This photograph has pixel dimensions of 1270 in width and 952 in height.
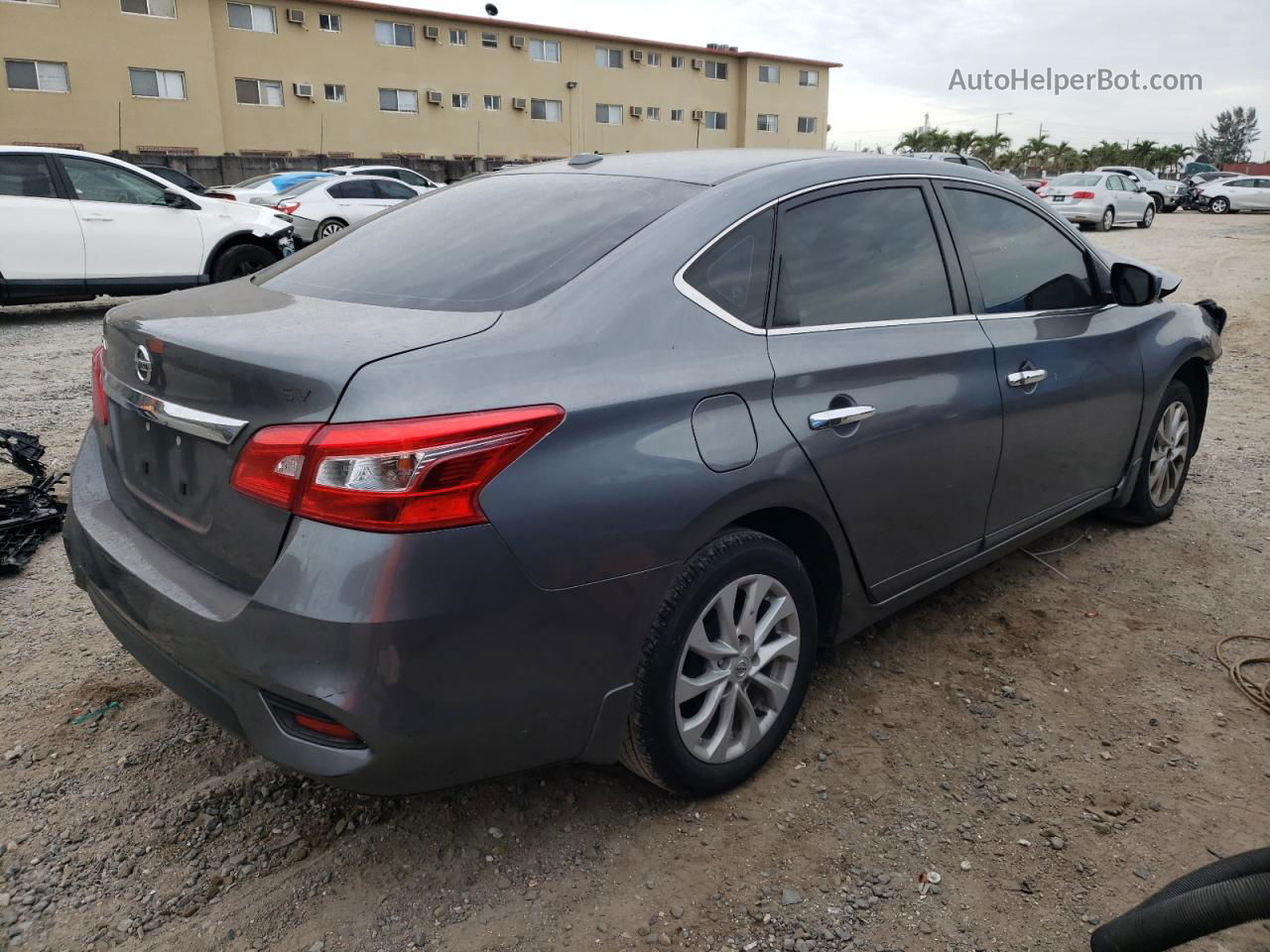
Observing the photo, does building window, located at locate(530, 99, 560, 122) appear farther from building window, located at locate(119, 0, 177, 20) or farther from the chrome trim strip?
the chrome trim strip

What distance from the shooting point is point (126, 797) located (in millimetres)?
2590

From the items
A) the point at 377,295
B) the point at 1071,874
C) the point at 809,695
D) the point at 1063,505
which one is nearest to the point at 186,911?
the point at 377,295

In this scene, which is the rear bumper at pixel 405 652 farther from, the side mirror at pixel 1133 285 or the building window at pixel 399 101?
the building window at pixel 399 101

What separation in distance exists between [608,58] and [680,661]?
150 feet

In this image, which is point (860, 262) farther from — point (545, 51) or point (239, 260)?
point (545, 51)

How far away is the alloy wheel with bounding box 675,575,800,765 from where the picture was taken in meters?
2.45

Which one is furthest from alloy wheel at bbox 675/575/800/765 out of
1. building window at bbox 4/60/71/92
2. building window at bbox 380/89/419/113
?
building window at bbox 380/89/419/113

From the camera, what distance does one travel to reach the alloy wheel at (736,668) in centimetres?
245

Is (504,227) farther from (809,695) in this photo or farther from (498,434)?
(809,695)

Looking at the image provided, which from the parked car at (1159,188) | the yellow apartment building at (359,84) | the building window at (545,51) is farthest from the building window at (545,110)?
the parked car at (1159,188)

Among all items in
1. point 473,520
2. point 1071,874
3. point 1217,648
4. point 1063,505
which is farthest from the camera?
point 1063,505

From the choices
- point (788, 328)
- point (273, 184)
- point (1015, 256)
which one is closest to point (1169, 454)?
point (1015, 256)

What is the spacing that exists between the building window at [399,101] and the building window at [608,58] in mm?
9257

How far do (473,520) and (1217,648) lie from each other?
2.95m
